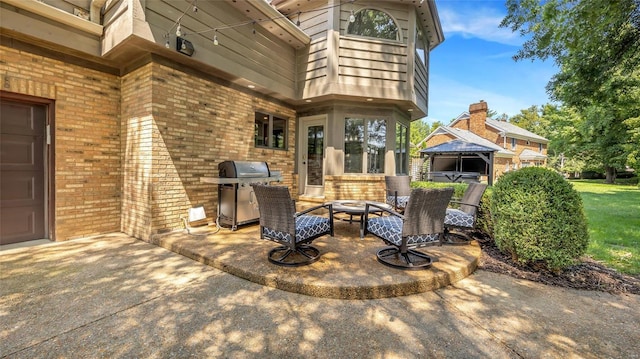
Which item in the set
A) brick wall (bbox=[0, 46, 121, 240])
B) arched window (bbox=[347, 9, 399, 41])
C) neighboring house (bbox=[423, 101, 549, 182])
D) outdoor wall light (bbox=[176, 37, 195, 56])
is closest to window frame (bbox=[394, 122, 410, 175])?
arched window (bbox=[347, 9, 399, 41])

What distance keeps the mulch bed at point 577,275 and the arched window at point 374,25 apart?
19.1 ft

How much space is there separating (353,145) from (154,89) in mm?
A: 4844

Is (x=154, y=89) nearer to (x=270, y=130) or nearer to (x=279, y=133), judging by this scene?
(x=270, y=130)

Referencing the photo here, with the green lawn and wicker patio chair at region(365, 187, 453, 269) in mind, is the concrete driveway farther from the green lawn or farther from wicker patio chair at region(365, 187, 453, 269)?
the green lawn

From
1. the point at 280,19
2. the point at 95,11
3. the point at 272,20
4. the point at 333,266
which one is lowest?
the point at 333,266

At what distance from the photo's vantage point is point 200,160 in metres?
5.17

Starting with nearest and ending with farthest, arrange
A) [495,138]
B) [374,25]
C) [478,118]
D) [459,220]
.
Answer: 1. [459,220]
2. [374,25]
3. [478,118]
4. [495,138]

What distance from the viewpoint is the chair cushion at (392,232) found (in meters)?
3.20

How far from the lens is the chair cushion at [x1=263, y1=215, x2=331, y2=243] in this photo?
10.7 ft

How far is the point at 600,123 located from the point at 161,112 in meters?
21.1

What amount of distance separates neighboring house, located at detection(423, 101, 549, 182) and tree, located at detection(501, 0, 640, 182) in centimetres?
1253

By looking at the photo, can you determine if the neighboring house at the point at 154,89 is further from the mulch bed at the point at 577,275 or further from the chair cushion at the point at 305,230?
the mulch bed at the point at 577,275

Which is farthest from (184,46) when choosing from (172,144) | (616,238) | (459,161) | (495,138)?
(495,138)

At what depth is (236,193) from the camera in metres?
4.93
